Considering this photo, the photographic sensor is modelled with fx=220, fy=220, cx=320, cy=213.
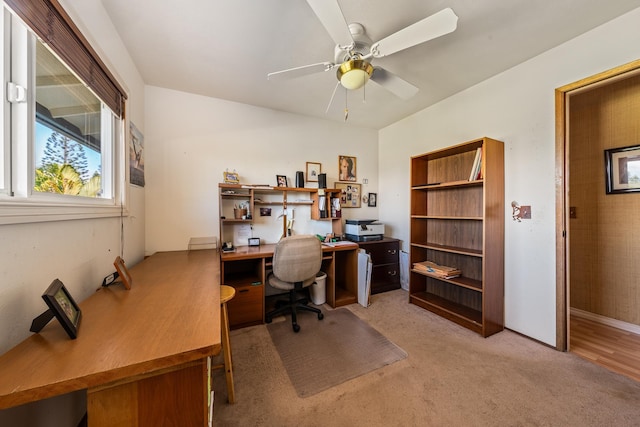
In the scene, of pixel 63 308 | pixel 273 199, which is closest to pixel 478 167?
pixel 273 199

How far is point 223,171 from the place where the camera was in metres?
2.72

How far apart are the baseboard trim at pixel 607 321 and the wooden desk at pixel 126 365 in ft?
11.8

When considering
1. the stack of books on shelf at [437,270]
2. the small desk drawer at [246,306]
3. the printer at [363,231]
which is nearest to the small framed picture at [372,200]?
the printer at [363,231]

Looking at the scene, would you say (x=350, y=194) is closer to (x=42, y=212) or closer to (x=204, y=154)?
(x=204, y=154)

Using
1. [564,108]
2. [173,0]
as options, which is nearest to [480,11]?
[564,108]

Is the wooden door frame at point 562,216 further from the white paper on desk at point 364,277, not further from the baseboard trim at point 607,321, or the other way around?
the white paper on desk at point 364,277

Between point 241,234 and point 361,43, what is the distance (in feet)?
7.59

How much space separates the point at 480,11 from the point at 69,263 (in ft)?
9.41

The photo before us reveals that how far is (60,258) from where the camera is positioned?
3.44 feet

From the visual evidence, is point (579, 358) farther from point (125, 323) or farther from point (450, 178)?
point (125, 323)

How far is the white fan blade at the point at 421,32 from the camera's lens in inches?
44.6

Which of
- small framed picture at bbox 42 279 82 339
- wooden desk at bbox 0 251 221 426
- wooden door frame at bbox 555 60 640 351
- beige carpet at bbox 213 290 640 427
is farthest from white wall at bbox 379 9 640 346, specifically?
small framed picture at bbox 42 279 82 339

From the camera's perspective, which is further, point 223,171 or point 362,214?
point 362,214

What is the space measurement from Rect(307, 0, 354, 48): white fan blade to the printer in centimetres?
208
